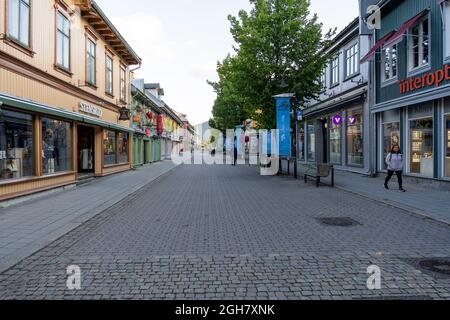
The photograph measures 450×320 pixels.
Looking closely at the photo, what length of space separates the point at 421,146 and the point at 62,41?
13.9 metres

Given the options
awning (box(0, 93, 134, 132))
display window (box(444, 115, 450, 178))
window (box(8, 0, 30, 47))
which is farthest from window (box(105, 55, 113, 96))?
display window (box(444, 115, 450, 178))

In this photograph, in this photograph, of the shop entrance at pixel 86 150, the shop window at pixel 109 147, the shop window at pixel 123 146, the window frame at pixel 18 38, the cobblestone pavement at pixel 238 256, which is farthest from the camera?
the shop window at pixel 123 146

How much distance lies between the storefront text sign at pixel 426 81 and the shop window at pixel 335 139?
761 cm

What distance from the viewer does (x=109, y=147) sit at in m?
20.4

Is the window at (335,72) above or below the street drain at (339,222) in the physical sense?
above

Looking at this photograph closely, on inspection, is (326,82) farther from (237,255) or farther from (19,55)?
(237,255)

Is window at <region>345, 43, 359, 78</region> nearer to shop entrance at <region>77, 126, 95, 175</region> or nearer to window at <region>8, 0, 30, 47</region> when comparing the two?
shop entrance at <region>77, 126, 95, 175</region>

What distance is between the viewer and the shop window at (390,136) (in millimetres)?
15883

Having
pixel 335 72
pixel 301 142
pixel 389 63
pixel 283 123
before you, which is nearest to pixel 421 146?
pixel 389 63

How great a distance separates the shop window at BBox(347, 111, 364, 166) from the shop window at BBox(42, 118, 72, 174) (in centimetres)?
1411

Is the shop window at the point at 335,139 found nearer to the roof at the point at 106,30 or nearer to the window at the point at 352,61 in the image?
the window at the point at 352,61

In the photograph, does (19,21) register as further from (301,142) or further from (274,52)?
(301,142)

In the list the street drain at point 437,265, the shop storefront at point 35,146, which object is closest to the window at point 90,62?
the shop storefront at point 35,146
